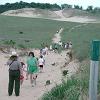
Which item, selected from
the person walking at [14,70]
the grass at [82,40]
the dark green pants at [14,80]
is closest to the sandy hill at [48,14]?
the grass at [82,40]

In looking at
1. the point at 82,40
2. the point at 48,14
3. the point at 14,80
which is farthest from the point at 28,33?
the point at 48,14

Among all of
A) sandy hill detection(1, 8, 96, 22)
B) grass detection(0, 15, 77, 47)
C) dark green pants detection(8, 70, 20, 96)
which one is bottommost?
sandy hill detection(1, 8, 96, 22)

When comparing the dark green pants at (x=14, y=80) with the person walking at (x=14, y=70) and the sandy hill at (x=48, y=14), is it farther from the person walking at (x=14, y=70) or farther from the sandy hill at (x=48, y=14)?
the sandy hill at (x=48, y=14)

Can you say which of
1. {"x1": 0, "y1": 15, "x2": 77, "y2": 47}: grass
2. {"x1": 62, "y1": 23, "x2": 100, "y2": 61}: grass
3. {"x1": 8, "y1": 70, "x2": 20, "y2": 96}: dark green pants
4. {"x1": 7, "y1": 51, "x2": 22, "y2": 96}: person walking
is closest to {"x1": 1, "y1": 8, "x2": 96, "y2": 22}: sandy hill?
{"x1": 0, "y1": 15, "x2": 77, "y2": 47}: grass

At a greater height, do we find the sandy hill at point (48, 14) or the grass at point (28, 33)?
the grass at point (28, 33)

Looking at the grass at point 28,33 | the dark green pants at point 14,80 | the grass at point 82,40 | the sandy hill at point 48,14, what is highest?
the dark green pants at point 14,80

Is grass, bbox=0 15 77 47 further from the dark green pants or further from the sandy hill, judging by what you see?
the sandy hill

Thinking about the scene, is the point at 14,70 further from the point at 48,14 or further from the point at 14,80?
the point at 48,14

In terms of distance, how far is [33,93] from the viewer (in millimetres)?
16453

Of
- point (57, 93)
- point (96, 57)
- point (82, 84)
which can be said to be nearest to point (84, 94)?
point (82, 84)

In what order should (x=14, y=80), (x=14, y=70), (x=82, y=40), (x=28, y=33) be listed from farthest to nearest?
(x=28, y=33) < (x=82, y=40) < (x=14, y=80) < (x=14, y=70)

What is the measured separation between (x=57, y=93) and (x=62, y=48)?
3575 centimetres

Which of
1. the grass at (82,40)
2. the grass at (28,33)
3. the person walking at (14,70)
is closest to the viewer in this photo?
the person walking at (14,70)

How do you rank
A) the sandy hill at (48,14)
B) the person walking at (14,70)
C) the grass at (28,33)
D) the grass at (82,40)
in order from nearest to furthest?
1. the person walking at (14,70)
2. the grass at (82,40)
3. the grass at (28,33)
4. the sandy hill at (48,14)
